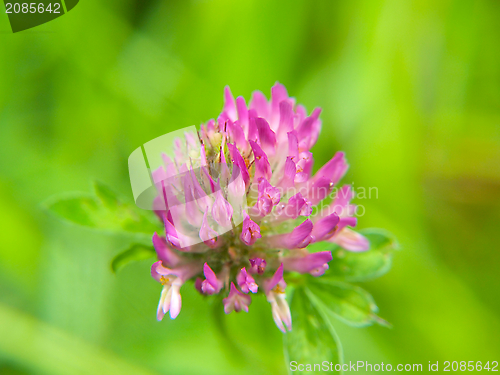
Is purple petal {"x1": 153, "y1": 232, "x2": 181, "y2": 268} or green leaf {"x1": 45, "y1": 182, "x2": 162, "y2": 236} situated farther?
green leaf {"x1": 45, "y1": 182, "x2": 162, "y2": 236}

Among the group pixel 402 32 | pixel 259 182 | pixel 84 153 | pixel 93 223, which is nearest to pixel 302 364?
pixel 259 182

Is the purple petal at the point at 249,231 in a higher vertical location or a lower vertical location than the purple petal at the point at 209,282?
higher

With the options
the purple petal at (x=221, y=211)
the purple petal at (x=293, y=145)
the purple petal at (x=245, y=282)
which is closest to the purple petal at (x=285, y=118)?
the purple petal at (x=293, y=145)

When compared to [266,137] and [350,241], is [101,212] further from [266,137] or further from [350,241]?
[350,241]

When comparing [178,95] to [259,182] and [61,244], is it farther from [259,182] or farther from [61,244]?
[259,182]

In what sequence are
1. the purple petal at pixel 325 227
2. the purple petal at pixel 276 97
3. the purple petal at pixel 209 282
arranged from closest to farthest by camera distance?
the purple petal at pixel 209 282 < the purple petal at pixel 325 227 < the purple petal at pixel 276 97

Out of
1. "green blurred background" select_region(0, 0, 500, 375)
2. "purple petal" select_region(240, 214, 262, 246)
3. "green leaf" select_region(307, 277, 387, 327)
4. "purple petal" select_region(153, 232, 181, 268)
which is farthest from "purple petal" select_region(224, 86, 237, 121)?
"green blurred background" select_region(0, 0, 500, 375)

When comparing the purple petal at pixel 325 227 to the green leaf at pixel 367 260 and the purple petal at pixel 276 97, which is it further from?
the purple petal at pixel 276 97

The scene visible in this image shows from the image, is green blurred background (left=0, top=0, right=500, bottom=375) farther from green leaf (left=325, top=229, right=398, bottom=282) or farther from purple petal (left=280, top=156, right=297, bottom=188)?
purple petal (left=280, top=156, right=297, bottom=188)
